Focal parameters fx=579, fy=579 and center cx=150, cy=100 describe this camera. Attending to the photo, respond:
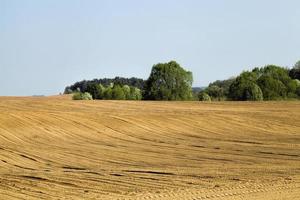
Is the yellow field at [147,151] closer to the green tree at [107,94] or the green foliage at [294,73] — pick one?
the green tree at [107,94]

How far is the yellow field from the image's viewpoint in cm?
1379

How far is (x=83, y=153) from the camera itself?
2289cm

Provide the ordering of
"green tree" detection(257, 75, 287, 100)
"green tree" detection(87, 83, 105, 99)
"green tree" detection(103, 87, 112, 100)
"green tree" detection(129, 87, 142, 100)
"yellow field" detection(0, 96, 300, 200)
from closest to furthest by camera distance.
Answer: "yellow field" detection(0, 96, 300, 200)
"green tree" detection(257, 75, 287, 100)
"green tree" detection(129, 87, 142, 100)
"green tree" detection(103, 87, 112, 100)
"green tree" detection(87, 83, 105, 99)

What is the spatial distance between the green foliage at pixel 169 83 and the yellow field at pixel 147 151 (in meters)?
31.3

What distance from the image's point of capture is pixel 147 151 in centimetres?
2333

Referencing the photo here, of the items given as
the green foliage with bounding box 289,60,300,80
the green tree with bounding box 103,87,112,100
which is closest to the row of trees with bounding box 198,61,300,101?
the green foliage with bounding box 289,60,300,80

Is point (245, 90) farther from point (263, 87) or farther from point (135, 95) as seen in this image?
point (135, 95)

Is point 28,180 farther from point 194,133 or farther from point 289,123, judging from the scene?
point 289,123

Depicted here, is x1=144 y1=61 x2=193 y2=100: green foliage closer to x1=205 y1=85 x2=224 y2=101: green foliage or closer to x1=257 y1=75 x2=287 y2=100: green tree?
x1=257 y1=75 x2=287 y2=100: green tree

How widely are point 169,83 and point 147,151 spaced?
55658 mm

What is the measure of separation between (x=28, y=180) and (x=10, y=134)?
607 inches

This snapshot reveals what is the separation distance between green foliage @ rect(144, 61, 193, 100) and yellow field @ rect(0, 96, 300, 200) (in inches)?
1232

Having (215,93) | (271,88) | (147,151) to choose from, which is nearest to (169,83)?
(271,88)

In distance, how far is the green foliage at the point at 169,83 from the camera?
7788cm
